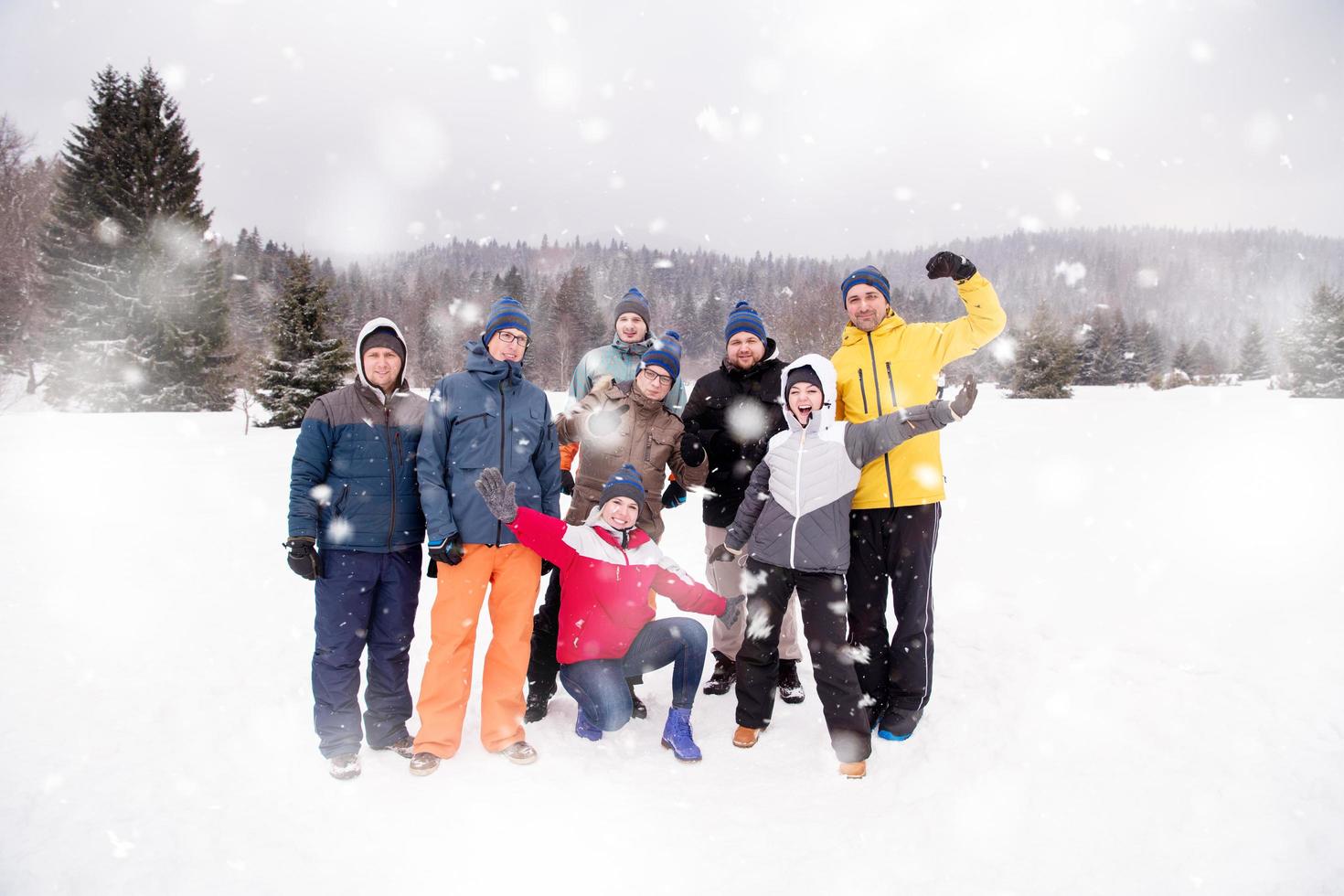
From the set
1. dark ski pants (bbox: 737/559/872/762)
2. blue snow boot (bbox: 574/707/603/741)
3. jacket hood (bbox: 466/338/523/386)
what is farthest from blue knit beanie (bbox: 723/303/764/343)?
blue snow boot (bbox: 574/707/603/741)

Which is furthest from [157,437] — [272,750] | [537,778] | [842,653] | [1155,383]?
[1155,383]

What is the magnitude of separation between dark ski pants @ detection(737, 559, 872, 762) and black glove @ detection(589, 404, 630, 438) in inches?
50.4

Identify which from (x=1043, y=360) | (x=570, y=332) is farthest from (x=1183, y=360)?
(x=570, y=332)

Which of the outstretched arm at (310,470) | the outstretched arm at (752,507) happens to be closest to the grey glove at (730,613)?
the outstretched arm at (752,507)

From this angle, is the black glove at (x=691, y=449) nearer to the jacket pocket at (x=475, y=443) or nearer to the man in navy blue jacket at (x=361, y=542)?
the jacket pocket at (x=475, y=443)

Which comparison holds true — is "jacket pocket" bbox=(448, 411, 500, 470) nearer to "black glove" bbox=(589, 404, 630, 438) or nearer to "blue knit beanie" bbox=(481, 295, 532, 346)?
"blue knit beanie" bbox=(481, 295, 532, 346)

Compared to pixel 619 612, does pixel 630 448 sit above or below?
above

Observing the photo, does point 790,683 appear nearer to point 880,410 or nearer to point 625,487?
point 625,487

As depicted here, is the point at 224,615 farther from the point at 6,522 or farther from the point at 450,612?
the point at 6,522

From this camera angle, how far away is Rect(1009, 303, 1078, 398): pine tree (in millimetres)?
26594

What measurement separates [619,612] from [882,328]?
231 centimetres

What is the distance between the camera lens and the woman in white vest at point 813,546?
3.55m

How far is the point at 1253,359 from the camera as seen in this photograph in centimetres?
4222

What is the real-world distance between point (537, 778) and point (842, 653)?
5.87 feet
